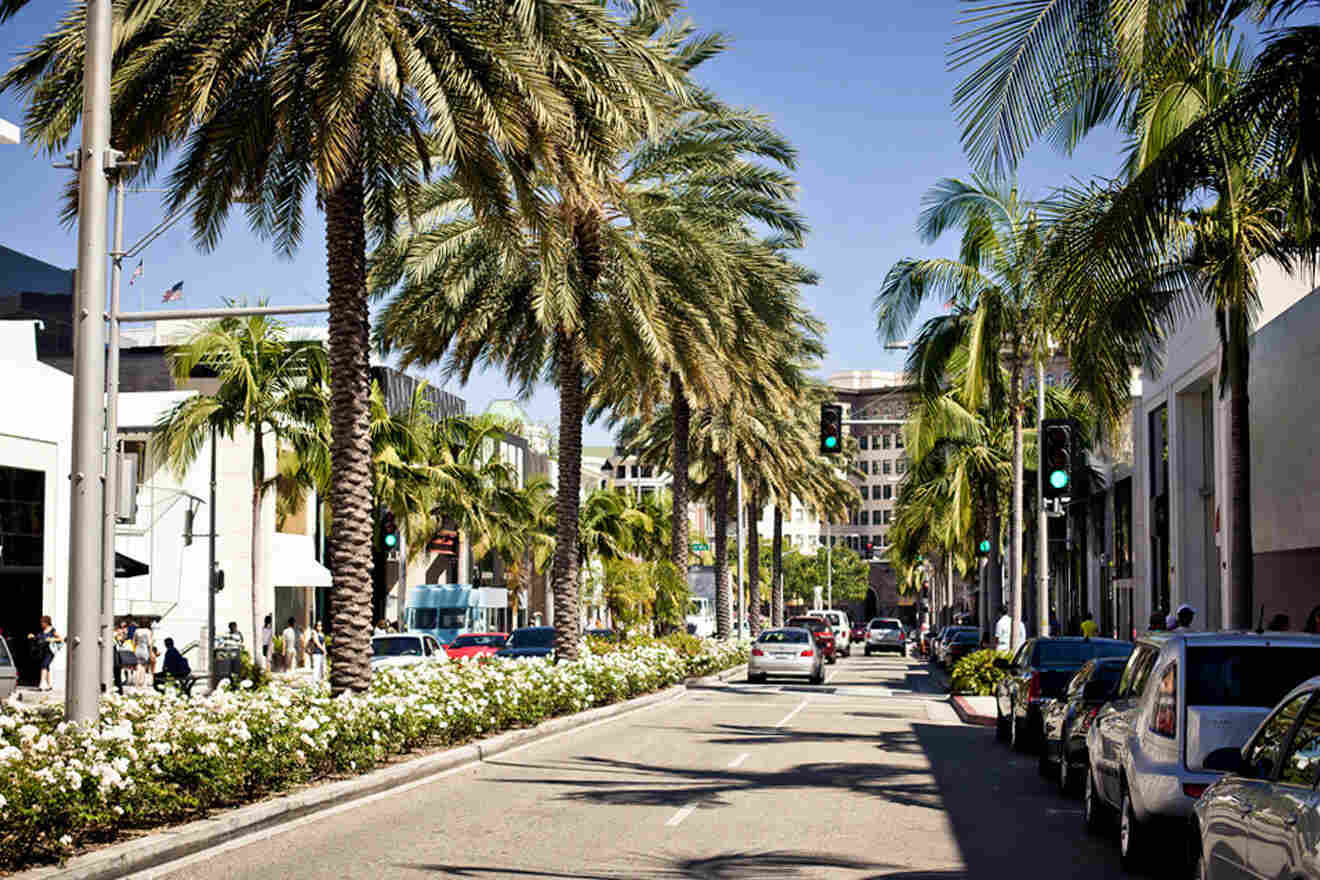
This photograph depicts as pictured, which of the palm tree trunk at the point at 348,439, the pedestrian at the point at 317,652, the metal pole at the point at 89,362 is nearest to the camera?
the metal pole at the point at 89,362

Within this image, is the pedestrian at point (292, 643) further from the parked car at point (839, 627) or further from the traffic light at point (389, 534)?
the parked car at point (839, 627)

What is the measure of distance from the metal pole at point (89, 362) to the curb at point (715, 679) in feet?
88.0

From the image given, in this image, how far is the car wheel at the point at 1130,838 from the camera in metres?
11.1

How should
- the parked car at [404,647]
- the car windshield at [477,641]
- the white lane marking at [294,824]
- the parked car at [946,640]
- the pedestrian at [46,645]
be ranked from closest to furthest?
the white lane marking at [294,824]
the pedestrian at [46,645]
the parked car at [404,647]
the car windshield at [477,641]
the parked car at [946,640]

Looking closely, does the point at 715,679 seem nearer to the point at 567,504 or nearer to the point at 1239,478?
the point at 567,504

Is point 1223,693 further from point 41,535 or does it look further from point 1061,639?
point 41,535

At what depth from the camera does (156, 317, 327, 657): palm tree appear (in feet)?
122

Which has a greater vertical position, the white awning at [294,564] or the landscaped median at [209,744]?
the white awning at [294,564]

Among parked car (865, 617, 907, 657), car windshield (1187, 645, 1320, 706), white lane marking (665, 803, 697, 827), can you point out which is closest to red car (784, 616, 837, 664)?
parked car (865, 617, 907, 657)

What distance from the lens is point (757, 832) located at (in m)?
13.4

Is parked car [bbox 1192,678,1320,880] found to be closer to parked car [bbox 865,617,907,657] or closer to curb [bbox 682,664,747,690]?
curb [bbox 682,664,747,690]

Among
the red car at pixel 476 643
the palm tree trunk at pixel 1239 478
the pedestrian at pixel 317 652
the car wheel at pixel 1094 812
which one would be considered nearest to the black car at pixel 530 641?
the red car at pixel 476 643

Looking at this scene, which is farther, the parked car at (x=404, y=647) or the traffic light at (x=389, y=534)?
the traffic light at (x=389, y=534)

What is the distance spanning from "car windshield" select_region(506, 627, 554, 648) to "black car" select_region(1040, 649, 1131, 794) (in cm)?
2209
